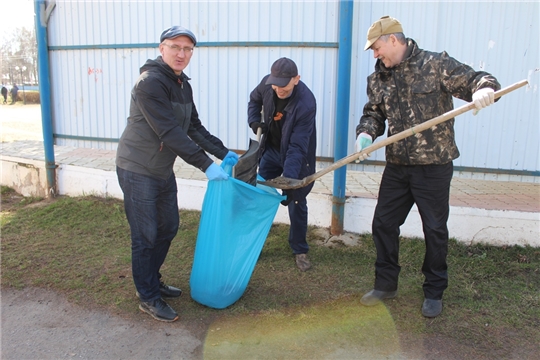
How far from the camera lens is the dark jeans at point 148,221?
8.78 ft

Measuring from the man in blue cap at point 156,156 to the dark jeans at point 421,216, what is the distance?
3.46 feet

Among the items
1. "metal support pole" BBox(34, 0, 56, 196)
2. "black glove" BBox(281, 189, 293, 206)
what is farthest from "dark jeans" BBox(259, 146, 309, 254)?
"metal support pole" BBox(34, 0, 56, 196)

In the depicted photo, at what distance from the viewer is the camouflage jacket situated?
258cm

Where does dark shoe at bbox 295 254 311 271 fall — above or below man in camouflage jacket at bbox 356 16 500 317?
below

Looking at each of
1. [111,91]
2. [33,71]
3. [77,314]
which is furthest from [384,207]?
[33,71]

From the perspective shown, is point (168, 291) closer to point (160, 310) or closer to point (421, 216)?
point (160, 310)

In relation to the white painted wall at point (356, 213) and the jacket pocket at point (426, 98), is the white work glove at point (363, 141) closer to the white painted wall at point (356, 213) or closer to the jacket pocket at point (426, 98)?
the jacket pocket at point (426, 98)

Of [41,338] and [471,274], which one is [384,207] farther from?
[41,338]

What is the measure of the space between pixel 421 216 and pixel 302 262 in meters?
1.10

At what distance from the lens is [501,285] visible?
10.6 feet

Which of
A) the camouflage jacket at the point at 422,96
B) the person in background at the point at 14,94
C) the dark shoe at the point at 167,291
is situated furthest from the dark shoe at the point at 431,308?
the person in background at the point at 14,94

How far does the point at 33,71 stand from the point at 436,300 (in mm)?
26843

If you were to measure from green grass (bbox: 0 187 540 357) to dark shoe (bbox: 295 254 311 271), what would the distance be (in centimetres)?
5

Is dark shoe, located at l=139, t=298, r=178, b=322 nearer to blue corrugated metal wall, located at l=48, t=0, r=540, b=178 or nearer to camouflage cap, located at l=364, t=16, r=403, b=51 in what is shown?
camouflage cap, located at l=364, t=16, r=403, b=51
